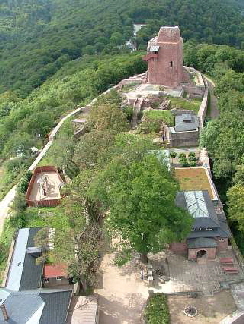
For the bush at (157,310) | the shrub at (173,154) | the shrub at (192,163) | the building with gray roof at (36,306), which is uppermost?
the building with gray roof at (36,306)

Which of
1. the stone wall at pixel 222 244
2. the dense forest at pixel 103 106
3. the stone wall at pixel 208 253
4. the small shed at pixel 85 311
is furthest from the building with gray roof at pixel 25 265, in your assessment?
the stone wall at pixel 222 244

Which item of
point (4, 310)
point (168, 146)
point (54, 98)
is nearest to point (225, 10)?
point (54, 98)

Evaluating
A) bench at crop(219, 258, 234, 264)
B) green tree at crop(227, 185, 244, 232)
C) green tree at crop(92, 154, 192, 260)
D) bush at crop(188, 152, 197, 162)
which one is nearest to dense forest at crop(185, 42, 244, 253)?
green tree at crop(227, 185, 244, 232)

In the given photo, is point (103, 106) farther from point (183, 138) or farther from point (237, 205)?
point (237, 205)

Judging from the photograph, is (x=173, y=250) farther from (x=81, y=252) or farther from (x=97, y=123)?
(x=97, y=123)

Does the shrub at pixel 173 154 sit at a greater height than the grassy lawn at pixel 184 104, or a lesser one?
lesser

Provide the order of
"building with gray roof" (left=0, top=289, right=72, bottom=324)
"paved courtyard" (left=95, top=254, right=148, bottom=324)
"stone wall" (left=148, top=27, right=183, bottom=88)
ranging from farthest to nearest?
"stone wall" (left=148, top=27, right=183, bottom=88)
"paved courtyard" (left=95, top=254, right=148, bottom=324)
"building with gray roof" (left=0, top=289, right=72, bottom=324)

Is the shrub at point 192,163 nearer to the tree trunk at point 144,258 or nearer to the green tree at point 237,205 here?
the green tree at point 237,205

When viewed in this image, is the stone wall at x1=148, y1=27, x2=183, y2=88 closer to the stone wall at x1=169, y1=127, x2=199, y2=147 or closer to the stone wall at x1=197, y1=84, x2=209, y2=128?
the stone wall at x1=197, y1=84, x2=209, y2=128
